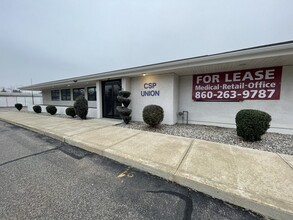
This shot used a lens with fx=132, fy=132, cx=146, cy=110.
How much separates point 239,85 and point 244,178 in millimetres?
5054

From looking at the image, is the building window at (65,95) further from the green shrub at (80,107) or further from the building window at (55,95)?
the green shrub at (80,107)

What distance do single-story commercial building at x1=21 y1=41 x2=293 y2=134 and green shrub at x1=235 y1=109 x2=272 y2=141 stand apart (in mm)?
1855

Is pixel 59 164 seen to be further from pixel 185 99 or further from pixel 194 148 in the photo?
pixel 185 99

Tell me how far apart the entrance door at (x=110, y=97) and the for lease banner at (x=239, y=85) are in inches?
183

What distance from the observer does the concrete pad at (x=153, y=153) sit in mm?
2641

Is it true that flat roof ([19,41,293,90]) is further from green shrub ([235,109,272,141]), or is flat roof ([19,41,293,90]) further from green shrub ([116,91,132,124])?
green shrub ([235,109,272,141])

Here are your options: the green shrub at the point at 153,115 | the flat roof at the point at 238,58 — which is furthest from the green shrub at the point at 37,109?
the green shrub at the point at 153,115

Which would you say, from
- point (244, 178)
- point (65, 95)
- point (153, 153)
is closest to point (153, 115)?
point (153, 153)

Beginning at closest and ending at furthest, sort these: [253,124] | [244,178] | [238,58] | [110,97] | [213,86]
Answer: [244,178], [253,124], [238,58], [213,86], [110,97]

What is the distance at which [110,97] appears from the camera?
28.4 feet

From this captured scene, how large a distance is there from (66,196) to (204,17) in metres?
20.3

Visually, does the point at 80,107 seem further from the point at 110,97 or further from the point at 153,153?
the point at 153,153

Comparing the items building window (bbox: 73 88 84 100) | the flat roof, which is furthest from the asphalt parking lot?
building window (bbox: 73 88 84 100)

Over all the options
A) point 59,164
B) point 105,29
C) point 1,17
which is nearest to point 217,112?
point 59,164
